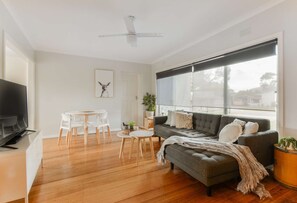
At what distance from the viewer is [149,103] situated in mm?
5957

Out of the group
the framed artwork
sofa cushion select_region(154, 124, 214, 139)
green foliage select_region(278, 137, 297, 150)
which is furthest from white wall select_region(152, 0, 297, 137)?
the framed artwork

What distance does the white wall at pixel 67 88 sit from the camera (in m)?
4.54

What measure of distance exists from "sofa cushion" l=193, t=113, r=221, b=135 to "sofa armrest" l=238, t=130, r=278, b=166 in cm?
94

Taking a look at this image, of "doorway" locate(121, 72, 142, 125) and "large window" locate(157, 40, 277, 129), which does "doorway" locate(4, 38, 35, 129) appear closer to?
"doorway" locate(121, 72, 142, 125)

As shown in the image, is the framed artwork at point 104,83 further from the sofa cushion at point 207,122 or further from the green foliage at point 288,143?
the green foliage at point 288,143

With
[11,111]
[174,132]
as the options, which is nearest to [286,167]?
[174,132]

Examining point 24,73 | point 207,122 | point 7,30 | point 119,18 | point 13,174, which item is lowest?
point 13,174

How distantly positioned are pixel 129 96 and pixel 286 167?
15.7 feet

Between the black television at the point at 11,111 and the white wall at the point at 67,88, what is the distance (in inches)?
92.8

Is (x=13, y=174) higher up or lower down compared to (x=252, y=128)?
lower down

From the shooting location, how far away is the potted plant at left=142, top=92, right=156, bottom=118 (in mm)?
5859

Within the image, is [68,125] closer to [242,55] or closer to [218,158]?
[218,158]

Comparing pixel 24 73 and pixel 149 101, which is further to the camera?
pixel 149 101

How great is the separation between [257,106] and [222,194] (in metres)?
1.75
